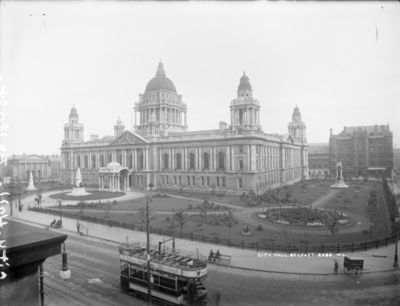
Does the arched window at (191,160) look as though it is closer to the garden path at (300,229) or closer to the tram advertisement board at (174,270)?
the garden path at (300,229)

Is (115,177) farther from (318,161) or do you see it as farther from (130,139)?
(318,161)

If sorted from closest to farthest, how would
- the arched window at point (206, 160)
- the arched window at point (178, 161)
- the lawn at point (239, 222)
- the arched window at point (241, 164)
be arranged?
the lawn at point (239, 222), the arched window at point (241, 164), the arched window at point (206, 160), the arched window at point (178, 161)

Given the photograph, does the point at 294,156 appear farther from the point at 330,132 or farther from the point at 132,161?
the point at 132,161

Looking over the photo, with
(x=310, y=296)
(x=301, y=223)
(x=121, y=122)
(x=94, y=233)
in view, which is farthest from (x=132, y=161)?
(x=310, y=296)

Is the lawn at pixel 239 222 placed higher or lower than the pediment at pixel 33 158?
lower

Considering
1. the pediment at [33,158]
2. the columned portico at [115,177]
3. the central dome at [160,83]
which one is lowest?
the columned portico at [115,177]

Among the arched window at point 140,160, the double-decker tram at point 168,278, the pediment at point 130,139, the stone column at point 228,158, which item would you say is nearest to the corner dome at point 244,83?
the stone column at point 228,158
